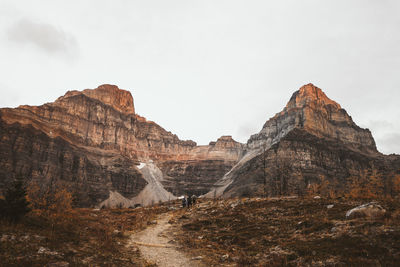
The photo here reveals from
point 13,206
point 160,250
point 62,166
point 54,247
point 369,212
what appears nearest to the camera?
point 54,247

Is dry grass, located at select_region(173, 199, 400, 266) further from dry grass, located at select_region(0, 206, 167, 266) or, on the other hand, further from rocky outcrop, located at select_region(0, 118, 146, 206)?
rocky outcrop, located at select_region(0, 118, 146, 206)

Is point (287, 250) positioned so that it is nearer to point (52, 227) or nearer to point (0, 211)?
point (52, 227)

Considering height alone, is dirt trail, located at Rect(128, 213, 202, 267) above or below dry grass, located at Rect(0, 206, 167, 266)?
below

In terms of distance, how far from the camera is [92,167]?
171875 millimetres

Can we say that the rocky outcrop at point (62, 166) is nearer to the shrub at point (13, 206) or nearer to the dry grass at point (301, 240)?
the shrub at point (13, 206)

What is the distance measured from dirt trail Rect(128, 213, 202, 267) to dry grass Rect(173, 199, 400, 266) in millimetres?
1101

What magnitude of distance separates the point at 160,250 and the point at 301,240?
9.45 metres

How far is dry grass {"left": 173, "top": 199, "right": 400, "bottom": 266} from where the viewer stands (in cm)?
1256

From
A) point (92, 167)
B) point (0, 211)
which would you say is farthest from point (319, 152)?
point (0, 211)

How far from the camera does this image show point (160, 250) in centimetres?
1844

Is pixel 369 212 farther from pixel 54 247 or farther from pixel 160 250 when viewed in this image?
pixel 54 247

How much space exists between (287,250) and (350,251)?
342cm

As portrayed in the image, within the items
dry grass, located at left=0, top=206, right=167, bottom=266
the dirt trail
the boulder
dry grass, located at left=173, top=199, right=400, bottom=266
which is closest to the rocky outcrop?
the dirt trail

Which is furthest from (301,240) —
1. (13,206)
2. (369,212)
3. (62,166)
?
(62,166)
